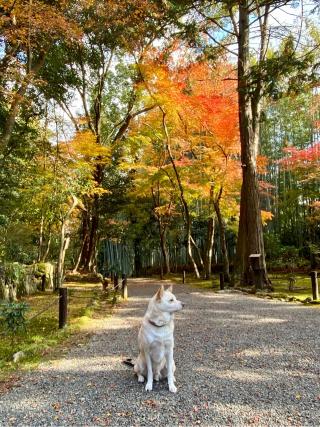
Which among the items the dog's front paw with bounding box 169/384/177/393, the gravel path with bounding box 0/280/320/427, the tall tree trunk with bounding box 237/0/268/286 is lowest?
the gravel path with bounding box 0/280/320/427

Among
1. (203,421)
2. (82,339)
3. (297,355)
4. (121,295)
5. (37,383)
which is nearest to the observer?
(203,421)

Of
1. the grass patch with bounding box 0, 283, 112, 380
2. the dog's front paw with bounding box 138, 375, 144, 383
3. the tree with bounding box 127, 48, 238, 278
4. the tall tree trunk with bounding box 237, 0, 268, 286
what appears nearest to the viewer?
the dog's front paw with bounding box 138, 375, 144, 383

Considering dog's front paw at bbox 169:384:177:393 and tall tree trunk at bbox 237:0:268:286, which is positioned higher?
tall tree trunk at bbox 237:0:268:286

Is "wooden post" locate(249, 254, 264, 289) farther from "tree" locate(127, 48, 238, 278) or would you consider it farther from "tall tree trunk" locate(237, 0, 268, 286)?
"tree" locate(127, 48, 238, 278)

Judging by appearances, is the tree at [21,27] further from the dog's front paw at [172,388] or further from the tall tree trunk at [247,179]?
the dog's front paw at [172,388]

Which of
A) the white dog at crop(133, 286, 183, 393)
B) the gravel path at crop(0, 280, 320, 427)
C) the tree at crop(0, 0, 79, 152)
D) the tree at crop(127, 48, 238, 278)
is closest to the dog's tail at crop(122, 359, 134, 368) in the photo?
the gravel path at crop(0, 280, 320, 427)

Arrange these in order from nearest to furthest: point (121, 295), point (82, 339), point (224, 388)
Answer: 1. point (224, 388)
2. point (82, 339)
3. point (121, 295)

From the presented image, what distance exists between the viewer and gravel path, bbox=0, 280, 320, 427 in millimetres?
Result: 2812

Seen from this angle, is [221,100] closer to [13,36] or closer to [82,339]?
[13,36]

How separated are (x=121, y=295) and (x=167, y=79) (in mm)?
7339

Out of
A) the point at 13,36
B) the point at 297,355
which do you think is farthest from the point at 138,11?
the point at 297,355

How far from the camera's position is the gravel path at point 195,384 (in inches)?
111

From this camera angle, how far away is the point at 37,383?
361cm

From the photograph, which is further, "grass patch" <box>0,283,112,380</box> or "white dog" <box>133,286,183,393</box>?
"grass patch" <box>0,283,112,380</box>
